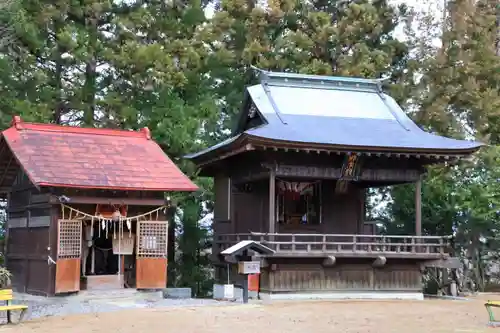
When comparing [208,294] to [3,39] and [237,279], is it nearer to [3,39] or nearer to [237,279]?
[237,279]

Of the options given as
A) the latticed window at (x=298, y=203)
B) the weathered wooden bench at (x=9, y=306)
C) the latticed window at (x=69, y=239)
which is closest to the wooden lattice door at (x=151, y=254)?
the latticed window at (x=69, y=239)

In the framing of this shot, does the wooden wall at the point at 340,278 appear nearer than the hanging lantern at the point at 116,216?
No

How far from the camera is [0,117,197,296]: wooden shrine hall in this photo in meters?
17.2

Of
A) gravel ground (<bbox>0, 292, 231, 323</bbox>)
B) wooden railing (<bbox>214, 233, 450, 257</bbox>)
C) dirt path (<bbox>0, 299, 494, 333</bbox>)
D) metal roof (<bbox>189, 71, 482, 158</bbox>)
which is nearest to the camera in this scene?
dirt path (<bbox>0, 299, 494, 333</bbox>)

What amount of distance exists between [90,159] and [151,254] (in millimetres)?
3255

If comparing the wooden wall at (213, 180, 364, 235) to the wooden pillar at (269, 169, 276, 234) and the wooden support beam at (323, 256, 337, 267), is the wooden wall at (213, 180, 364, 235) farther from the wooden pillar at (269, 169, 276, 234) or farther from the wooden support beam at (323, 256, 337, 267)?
the wooden support beam at (323, 256, 337, 267)

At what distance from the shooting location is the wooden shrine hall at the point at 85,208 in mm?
17203

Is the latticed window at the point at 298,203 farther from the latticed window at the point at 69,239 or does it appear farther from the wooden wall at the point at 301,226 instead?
the latticed window at the point at 69,239

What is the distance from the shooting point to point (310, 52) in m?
29.1

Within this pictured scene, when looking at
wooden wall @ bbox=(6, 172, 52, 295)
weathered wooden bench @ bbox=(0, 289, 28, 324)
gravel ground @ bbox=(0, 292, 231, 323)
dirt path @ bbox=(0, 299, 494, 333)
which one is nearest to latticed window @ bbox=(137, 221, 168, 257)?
gravel ground @ bbox=(0, 292, 231, 323)

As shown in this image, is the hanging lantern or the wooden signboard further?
the hanging lantern

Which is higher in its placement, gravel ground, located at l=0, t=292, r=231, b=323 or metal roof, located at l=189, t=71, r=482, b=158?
metal roof, located at l=189, t=71, r=482, b=158

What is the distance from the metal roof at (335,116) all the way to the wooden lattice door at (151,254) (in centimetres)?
390

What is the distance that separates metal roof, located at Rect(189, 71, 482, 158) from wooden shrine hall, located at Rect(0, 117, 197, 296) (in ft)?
11.2
